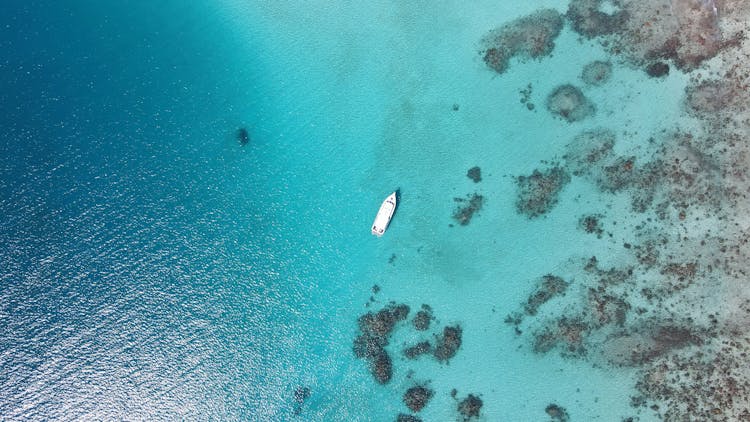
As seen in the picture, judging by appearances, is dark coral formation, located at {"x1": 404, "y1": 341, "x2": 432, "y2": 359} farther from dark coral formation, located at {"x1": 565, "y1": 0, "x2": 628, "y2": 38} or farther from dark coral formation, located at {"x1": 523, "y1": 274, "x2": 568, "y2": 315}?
dark coral formation, located at {"x1": 565, "y1": 0, "x2": 628, "y2": 38}

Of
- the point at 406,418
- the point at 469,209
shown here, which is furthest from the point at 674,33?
the point at 406,418

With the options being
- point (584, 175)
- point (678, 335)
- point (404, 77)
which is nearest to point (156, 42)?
point (404, 77)

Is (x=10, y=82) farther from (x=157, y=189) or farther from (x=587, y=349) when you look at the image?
(x=587, y=349)

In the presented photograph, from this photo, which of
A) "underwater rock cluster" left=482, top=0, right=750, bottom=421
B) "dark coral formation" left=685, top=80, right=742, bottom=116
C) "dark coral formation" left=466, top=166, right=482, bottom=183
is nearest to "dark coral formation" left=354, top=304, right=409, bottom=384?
"underwater rock cluster" left=482, top=0, right=750, bottom=421

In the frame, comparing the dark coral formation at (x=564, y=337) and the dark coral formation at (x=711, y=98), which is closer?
the dark coral formation at (x=564, y=337)

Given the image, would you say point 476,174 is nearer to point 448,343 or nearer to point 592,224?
point 592,224

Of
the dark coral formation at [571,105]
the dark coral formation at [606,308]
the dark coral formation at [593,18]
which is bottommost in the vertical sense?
the dark coral formation at [606,308]

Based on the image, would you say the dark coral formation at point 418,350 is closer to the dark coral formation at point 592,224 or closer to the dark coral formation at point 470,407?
the dark coral formation at point 470,407

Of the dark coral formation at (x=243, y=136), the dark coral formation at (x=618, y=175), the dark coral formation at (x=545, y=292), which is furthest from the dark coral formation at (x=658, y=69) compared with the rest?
the dark coral formation at (x=243, y=136)
